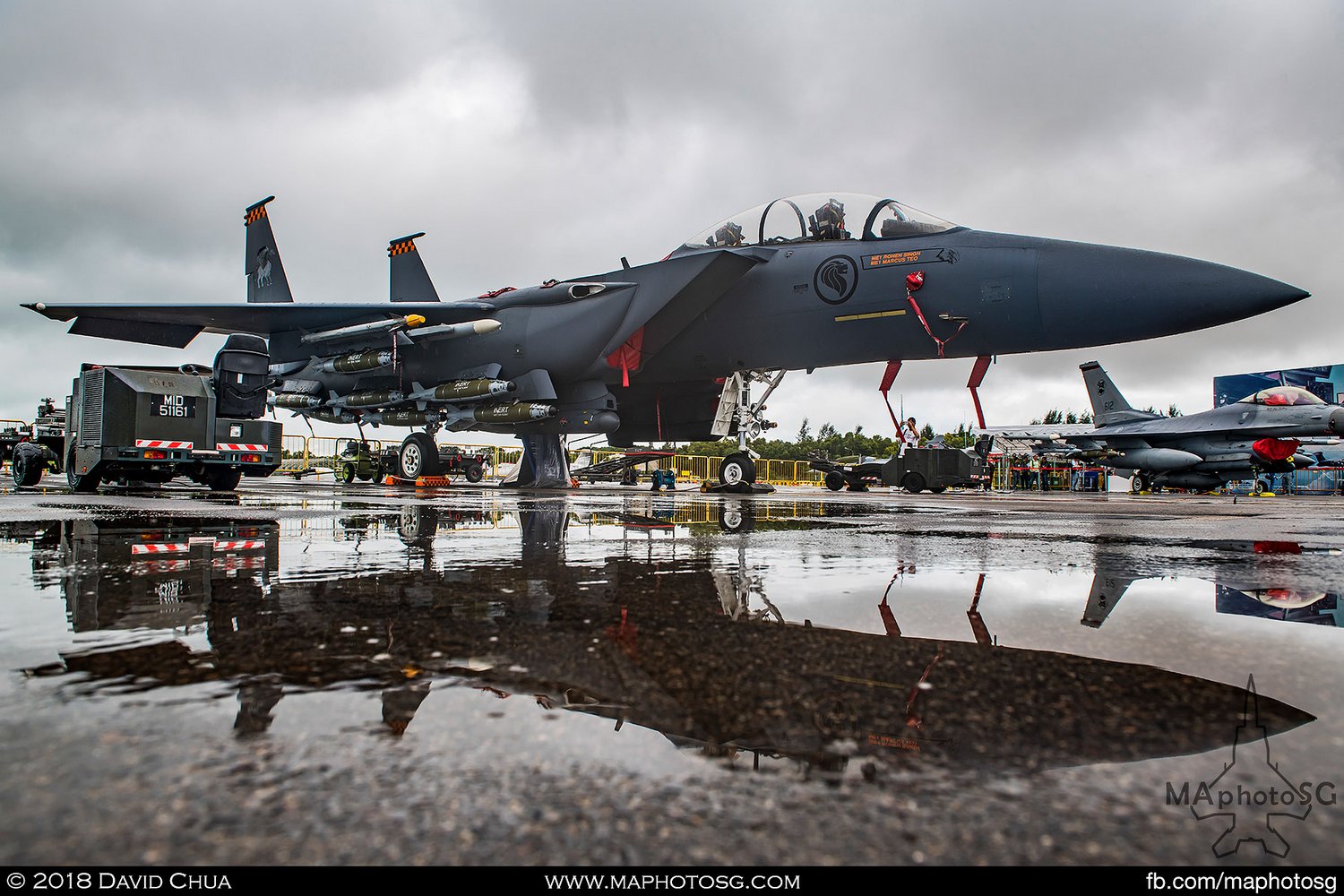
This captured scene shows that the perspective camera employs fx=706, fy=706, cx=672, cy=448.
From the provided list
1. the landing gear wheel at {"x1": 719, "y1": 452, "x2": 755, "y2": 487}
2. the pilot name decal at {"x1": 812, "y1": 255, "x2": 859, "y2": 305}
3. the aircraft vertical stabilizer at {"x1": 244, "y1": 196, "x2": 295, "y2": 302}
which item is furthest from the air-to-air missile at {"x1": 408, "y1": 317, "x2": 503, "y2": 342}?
the aircraft vertical stabilizer at {"x1": 244, "y1": 196, "x2": 295, "y2": 302}

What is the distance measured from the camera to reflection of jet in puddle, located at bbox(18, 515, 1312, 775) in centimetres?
85

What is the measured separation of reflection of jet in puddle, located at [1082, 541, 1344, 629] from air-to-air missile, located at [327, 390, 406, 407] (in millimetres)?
11134

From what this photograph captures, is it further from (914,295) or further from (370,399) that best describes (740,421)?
(370,399)

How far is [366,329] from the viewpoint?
427 inches

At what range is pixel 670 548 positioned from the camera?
3012mm

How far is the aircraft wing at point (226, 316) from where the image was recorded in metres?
10.5

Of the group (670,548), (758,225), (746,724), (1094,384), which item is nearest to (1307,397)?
(1094,384)

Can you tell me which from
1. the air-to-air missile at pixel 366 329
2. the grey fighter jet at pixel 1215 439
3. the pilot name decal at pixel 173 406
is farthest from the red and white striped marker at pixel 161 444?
the grey fighter jet at pixel 1215 439

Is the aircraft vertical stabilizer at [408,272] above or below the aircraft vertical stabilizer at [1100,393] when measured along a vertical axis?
above

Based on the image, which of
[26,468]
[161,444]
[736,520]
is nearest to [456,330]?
[161,444]

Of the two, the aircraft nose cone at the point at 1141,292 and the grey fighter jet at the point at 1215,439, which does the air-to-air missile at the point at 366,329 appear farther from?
the grey fighter jet at the point at 1215,439

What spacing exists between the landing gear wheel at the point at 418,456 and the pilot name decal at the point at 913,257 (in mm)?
7627

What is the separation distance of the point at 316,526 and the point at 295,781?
11.6 feet
